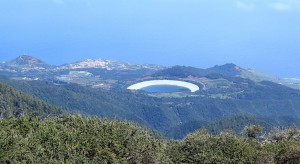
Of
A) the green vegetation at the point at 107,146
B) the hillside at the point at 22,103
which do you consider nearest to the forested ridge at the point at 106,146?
the green vegetation at the point at 107,146

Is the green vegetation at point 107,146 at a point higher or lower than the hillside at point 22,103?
higher

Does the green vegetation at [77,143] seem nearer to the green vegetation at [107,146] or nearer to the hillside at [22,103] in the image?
the green vegetation at [107,146]

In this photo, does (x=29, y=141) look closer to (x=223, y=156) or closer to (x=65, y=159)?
(x=65, y=159)

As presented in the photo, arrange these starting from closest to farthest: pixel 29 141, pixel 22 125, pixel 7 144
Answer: pixel 7 144
pixel 29 141
pixel 22 125

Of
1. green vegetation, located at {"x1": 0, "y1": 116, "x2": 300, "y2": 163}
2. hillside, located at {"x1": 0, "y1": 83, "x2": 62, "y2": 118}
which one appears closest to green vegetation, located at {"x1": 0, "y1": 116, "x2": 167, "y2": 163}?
green vegetation, located at {"x1": 0, "y1": 116, "x2": 300, "y2": 163}

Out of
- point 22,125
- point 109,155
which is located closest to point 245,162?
point 109,155

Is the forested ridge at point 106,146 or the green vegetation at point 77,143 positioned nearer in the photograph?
the green vegetation at point 77,143

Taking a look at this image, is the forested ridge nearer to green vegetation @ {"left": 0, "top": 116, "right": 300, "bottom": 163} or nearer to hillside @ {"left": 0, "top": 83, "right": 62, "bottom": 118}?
green vegetation @ {"left": 0, "top": 116, "right": 300, "bottom": 163}

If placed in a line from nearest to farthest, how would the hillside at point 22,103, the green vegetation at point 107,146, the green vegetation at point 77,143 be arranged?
the green vegetation at point 77,143, the green vegetation at point 107,146, the hillside at point 22,103
